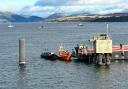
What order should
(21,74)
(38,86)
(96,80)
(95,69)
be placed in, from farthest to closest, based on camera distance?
(95,69), (21,74), (96,80), (38,86)

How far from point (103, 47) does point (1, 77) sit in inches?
948

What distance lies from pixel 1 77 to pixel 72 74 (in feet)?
41.9

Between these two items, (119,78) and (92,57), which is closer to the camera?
(119,78)

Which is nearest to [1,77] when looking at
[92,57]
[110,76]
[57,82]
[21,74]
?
[21,74]

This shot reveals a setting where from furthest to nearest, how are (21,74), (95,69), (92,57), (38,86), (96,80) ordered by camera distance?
(92,57) → (95,69) → (21,74) → (96,80) → (38,86)

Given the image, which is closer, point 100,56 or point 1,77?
point 1,77

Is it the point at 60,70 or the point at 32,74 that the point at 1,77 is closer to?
the point at 32,74

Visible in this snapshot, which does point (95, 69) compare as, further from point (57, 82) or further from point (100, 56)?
point (57, 82)

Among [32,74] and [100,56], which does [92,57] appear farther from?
[32,74]

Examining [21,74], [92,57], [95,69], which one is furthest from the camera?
[92,57]

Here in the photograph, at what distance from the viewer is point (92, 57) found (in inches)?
4301

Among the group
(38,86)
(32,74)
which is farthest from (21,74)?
(38,86)

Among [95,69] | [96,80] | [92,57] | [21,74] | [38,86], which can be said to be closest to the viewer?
[38,86]

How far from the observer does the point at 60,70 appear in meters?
100
